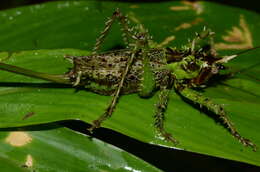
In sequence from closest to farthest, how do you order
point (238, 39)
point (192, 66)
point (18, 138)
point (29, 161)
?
point (29, 161)
point (18, 138)
point (192, 66)
point (238, 39)

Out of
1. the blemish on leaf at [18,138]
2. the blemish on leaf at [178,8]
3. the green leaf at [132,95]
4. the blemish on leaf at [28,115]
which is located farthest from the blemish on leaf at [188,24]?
the blemish on leaf at [18,138]

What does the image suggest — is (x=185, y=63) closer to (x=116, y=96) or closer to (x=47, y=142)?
(x=116, y=96)

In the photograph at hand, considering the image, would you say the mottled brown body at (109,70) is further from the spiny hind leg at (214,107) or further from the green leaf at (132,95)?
the spiny hind leg at (214,107)

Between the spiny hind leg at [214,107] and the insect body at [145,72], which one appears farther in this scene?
the insect body at [145,72]

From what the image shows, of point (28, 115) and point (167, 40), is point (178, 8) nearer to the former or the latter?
point (167, 40)

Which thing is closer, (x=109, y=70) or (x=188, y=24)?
(x=109, y=70)

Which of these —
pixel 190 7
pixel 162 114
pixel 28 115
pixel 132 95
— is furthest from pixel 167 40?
pixel 28 115

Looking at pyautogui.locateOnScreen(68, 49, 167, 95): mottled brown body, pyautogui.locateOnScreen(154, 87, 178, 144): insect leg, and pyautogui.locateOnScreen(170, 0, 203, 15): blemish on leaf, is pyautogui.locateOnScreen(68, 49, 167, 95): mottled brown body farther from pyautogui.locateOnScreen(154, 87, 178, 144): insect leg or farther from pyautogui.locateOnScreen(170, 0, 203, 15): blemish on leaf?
pyautogui.locateOnScreen(170, 0, 203, 15): blemish on leaf
